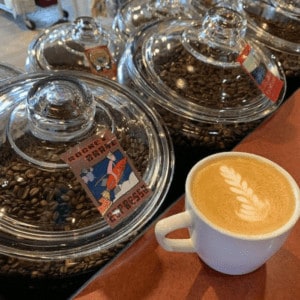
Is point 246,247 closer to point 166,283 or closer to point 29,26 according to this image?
point 166,283

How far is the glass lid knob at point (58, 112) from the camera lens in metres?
0.72

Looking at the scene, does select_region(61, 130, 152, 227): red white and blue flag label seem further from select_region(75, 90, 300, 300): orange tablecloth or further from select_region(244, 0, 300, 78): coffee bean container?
select_region(244, 0, 300, 78): coffee bean container

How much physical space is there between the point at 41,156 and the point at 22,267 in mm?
185

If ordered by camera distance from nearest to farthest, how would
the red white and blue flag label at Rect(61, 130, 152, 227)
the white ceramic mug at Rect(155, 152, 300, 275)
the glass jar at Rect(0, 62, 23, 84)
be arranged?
the white ceramic mug at Rect(155, 152, 300, 275) → the red white and blue flag label at Rect(61, 130, 152, 227) → the glass jar at Rect(0, 62, 23, 84)

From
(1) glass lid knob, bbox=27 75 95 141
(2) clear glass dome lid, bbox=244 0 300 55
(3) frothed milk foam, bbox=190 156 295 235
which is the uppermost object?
(1) glass lid knob, bbox=27 75 95 141

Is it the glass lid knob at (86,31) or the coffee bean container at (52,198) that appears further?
the glass lid knob at (86,31)

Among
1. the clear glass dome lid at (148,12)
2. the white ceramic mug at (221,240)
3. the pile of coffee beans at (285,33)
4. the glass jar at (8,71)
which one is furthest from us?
the clear glass dome lid at (148,12)

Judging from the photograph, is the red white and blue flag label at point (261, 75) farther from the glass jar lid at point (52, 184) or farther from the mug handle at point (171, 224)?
the mug handle at point (171, 224)

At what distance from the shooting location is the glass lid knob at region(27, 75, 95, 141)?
0.72 meters

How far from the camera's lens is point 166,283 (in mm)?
704

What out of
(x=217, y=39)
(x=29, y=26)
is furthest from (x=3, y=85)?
(x=29, y=26)

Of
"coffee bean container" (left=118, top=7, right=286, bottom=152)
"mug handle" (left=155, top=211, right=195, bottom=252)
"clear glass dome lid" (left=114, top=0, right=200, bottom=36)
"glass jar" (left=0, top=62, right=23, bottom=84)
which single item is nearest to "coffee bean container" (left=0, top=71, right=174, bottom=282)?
"mug handle" (left=155, top=211, right=195, bottom=252)

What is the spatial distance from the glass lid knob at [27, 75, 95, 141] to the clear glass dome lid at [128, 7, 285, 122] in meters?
0.25

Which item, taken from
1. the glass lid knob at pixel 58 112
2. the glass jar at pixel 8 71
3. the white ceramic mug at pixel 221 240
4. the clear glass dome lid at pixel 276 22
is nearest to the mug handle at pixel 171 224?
the white ceramic mug at pixel 221 240
